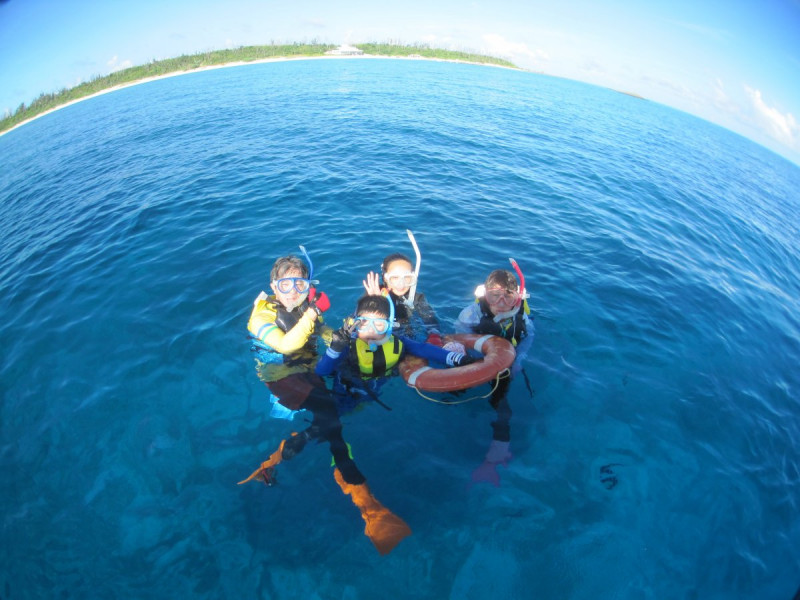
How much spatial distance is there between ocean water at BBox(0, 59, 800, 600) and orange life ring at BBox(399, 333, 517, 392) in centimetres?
86

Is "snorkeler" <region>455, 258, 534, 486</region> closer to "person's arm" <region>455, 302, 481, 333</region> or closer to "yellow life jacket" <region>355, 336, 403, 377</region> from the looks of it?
"person's arm" <region>455, 302, 481, 333</region>

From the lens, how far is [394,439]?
14.0 ft

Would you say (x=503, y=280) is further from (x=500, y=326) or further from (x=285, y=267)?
(x=285, y=267)

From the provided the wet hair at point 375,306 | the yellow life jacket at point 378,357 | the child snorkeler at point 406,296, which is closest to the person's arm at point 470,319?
the child snorkeler at point 406,296

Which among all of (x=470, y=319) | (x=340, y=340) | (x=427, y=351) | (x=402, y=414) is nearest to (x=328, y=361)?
(x=340, y=340)

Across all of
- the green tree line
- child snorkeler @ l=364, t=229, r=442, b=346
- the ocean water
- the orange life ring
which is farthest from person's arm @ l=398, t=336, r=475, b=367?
the green tree line

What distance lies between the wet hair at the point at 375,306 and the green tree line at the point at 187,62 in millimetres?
57740

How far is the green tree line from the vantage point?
47.1 m

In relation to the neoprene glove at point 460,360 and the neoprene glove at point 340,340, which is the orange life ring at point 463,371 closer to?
the neoprene glove at point 460,360

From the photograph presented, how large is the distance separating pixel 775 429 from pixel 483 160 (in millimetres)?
12634

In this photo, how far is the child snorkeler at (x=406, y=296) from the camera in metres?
4.55

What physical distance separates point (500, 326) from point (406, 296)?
59.1 inches

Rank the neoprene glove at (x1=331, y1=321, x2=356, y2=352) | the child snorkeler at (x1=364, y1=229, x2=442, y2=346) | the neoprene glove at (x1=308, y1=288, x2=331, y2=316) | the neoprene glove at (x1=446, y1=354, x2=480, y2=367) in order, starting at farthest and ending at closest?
the neoprene glove at (x1=308, y1=288, x2=331, y2=316), the child snorkeler at (x1=364, y1=229, x2=442, y2=346), the neoprene glove at (x1=446, y1=354, x2=480, y2=367), the neoprene glove at (x1=331, y1=321, x2=356, y2=352)

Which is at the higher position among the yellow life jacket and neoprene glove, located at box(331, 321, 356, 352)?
neoprene glove, located at box(331, 321, 356, 352)
